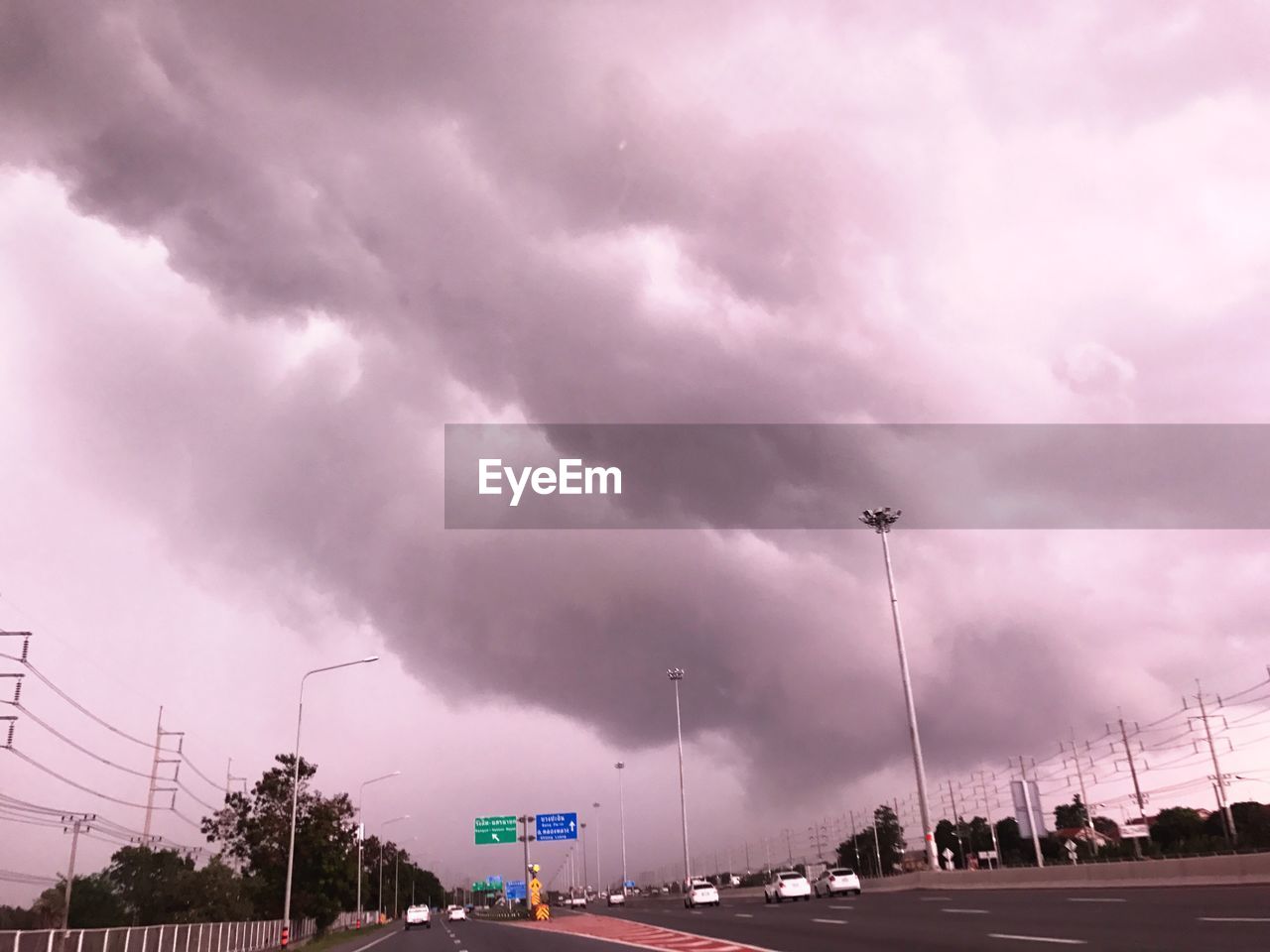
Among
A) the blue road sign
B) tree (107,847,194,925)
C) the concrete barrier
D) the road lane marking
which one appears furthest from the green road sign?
the road lane marking

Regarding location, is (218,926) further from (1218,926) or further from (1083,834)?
(1083,834)

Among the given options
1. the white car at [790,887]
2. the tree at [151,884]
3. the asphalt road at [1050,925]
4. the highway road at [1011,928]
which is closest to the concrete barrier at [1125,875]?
the asphalt road at [1050,925]

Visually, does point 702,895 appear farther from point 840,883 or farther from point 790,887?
point 840,883

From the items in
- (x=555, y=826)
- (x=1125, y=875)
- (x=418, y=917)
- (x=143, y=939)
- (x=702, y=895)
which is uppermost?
(x=555, y=826)

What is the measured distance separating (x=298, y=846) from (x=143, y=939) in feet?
167

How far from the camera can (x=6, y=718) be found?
6456 centimetres

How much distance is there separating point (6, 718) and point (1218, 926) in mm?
72961

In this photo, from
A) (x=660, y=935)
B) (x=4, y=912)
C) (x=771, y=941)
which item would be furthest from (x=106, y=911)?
(x=771, y=941)

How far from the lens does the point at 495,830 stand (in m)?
99.5

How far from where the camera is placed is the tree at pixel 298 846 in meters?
89.3

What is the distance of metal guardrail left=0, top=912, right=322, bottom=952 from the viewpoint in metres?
34.4

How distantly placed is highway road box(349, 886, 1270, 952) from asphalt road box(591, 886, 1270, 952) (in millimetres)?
26

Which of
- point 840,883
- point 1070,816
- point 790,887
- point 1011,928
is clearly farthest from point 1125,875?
point 1070,816

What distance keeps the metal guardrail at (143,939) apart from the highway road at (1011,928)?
15297mm
